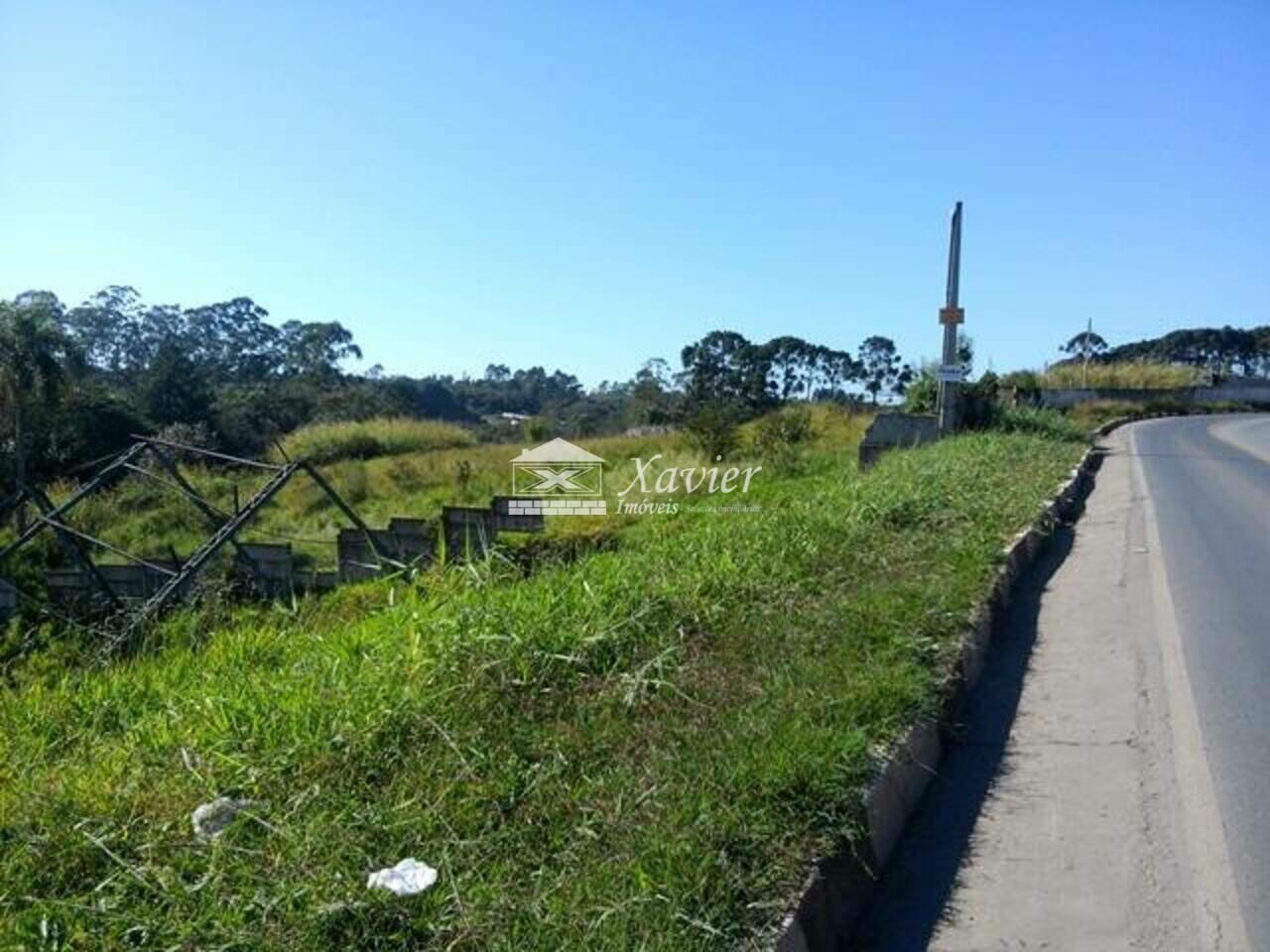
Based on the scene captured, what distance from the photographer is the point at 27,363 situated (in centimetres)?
2741

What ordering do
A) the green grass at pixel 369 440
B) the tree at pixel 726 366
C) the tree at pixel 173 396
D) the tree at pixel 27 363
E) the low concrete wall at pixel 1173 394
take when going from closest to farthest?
the tree at pixel 27 363 < the green grass at pixel 369 440 < the tree at pixel 726 366 < the tree at pixel 173 396 < the low concrete wall at pixel 1173 394

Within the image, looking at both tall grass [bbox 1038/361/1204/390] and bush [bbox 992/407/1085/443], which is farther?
tall grass [bbox 1038/361/1204/390]

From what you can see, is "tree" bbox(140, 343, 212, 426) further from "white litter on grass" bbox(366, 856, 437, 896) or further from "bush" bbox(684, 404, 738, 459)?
"white litter on grass" bbox(366, 856, 437, 896)

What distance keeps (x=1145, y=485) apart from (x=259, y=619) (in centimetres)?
1123

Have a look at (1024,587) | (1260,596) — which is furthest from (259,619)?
(1260,596)

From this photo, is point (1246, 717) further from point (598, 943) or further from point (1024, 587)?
point (598, 943)

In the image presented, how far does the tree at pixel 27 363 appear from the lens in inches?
1067

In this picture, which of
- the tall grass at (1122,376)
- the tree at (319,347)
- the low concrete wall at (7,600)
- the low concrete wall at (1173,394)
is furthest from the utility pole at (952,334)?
the tree at (319,347)

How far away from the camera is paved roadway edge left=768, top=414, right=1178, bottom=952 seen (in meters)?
2.69

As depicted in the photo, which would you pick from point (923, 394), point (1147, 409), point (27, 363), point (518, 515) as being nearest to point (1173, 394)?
point (1147, 409)

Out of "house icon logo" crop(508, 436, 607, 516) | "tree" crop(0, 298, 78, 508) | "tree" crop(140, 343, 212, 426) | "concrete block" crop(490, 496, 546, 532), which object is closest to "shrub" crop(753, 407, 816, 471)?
"house icon logo" crop(508, 436, 607, 516)

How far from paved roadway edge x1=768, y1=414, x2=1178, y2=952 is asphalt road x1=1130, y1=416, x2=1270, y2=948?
3.25ft

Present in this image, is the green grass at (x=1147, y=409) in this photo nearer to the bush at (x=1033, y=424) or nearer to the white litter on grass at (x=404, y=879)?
the bush at (x=1033, y=424)

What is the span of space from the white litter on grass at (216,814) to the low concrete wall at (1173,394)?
123 feet
